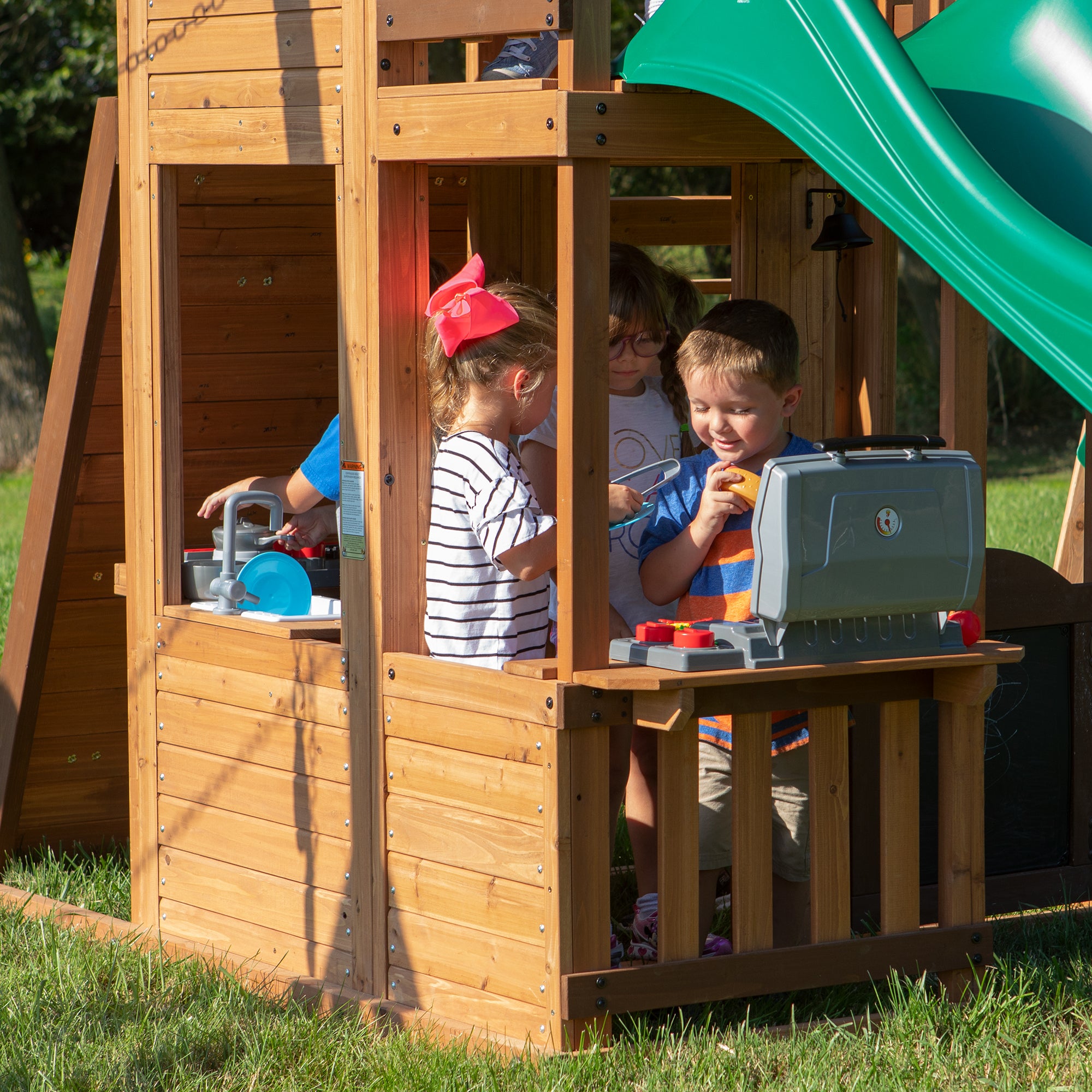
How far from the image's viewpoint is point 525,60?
3.95 metres

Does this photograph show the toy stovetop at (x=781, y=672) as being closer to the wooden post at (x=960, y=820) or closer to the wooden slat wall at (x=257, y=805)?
the wooden post at (x=960, y=820)

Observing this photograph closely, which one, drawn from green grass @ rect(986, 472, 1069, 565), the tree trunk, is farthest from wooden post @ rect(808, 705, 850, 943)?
the tree trunk

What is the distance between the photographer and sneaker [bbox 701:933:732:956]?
431 cm

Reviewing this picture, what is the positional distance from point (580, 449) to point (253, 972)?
172 cm

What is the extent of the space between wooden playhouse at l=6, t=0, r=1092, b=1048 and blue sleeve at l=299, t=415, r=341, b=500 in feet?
1.31

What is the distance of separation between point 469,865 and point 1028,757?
2.09 metres

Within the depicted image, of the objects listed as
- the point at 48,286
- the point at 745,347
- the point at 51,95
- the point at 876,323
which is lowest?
the point at 745,347

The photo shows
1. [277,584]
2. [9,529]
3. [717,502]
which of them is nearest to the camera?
[717,502]

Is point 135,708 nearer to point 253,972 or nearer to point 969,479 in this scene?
point 253,972

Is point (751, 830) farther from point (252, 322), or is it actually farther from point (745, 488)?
point (252, 322)

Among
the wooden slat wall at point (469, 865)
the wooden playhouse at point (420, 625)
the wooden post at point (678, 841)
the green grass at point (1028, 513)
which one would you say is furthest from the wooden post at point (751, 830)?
the green grass at point (1028, 513)

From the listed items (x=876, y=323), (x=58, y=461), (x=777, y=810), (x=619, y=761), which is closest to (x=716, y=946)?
(x=777, y=810)

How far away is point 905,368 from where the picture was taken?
18875 mm

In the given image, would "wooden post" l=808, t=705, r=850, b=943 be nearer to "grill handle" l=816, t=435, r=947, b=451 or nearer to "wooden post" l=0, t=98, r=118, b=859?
"grill handle" l=816, t=435, r=947, b=451
